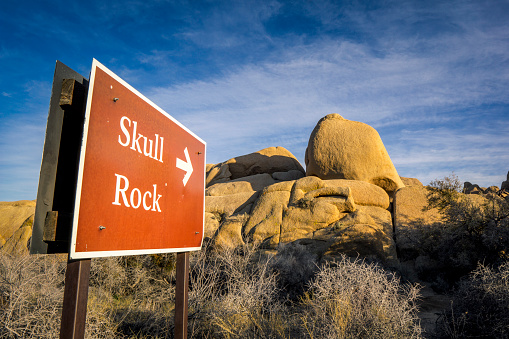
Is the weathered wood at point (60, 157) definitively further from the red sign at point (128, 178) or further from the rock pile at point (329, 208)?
the rock pile at point (329, 208)

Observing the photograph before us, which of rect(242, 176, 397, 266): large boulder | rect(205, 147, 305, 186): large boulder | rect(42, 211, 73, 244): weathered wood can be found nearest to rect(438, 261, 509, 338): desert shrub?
rect(242, 176, 397, 266): large boulder

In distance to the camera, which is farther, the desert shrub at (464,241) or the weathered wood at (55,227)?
the desert shrub at (464,241)

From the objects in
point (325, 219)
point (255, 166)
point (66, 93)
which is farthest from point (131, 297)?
point (255, 166)

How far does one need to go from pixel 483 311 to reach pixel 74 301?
5395mm

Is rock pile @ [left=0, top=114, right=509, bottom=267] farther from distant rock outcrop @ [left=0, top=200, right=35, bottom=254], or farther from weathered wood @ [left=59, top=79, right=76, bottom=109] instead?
weathered wood @ [left=59, top=79, right=76, bottom=109]

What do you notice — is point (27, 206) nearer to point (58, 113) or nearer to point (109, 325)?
point (109, 325)

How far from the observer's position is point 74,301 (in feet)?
5.96

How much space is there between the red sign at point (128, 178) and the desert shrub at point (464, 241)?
816cm

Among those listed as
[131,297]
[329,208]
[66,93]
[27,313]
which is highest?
[329,208]

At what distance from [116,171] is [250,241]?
31.8 ft

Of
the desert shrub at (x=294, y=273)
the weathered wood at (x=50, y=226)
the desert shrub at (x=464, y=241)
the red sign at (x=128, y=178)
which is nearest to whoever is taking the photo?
the weathered wood at (x=50, y=226)

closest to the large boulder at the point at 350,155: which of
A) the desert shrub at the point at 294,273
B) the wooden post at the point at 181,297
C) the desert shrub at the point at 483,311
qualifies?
the desert shrub at the point at 294,273

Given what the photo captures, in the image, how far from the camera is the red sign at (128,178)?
186 centimetres

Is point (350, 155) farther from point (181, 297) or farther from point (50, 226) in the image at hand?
point (50, 226)
